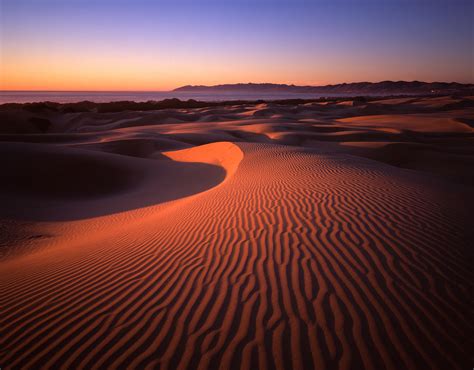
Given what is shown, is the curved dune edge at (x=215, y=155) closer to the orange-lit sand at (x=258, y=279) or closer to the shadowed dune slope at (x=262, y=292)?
the orange-lit sand at (x=258, y=279)

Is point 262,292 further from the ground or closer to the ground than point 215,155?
further from the ground

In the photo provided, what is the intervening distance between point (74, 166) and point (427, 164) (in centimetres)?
1509

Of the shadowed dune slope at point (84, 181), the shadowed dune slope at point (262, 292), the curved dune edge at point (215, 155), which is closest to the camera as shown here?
the shadowed dune slope at point (262, 292)

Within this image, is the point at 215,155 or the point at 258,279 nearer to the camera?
the point at 258,279

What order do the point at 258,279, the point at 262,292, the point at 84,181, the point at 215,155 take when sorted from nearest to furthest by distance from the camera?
the point at 262,292 < the point at 258,279 < the point at 84,181 < the point at 215,155

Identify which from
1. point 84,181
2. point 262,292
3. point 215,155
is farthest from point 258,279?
point 215,155

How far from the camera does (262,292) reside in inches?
110

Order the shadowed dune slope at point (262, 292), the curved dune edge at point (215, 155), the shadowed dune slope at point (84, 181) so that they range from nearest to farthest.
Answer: the shadowed dune slope at point (262, 292) < the shadowed dune slope at point (84, 181) < the curved dune edge at point (215, 155)

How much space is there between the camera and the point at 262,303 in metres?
2.64

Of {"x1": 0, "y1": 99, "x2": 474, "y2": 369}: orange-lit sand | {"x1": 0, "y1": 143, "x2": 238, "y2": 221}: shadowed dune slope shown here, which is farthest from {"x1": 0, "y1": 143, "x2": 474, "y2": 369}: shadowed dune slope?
{"x1": 0, "y1": 143, "x2": 238, "y2": 221}: shadowed dune slope

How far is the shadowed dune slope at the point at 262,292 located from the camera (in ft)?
7.21

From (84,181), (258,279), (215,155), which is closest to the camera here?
(258,279)

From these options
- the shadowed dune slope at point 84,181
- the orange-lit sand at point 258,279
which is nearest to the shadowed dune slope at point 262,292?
the orange-lit sand at point 258,279

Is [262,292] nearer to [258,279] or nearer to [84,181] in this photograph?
[258,279]
